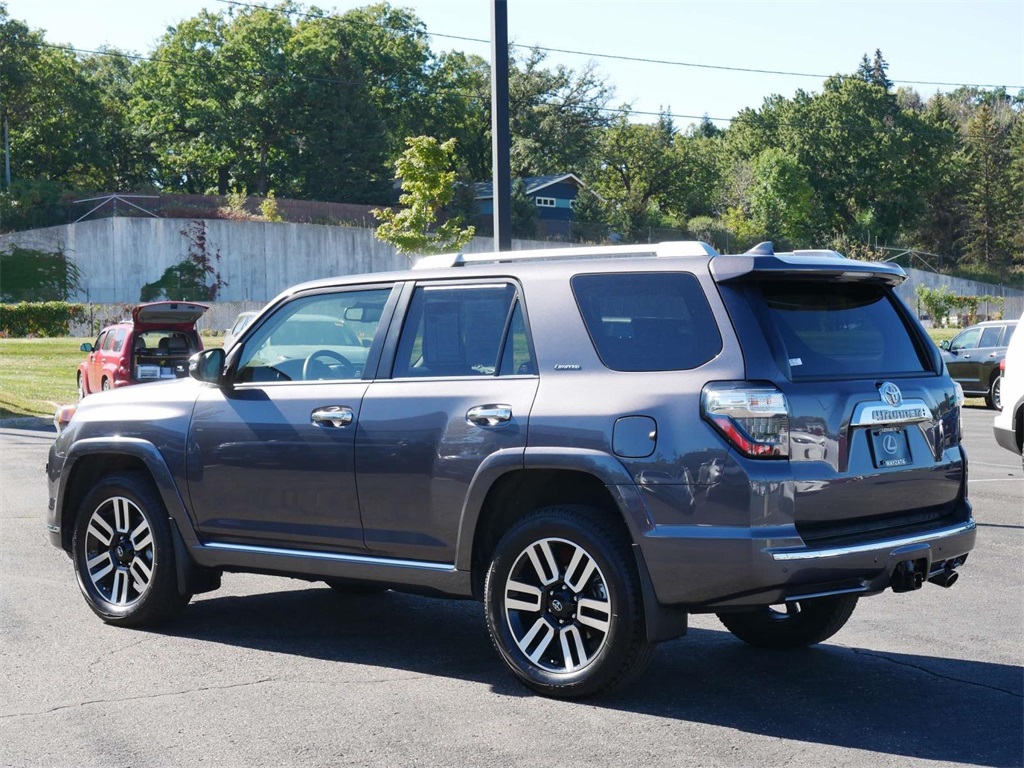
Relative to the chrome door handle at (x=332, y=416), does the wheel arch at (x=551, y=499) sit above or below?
below

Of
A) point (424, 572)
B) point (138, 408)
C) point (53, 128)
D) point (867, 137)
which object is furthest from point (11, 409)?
point (867, 137)

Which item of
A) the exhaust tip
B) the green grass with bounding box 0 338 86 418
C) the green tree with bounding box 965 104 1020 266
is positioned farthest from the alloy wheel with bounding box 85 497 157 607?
the green tree with bounding box 965 104 1020 266

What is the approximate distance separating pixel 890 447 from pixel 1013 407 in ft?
24.9

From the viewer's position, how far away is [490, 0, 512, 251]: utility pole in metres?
14.3

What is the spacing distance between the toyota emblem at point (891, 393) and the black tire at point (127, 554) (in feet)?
12.2

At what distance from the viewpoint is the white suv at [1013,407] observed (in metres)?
12.2

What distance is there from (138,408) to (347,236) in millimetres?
62665

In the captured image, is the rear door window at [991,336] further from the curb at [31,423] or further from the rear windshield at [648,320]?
the rear windshield at [648,320]

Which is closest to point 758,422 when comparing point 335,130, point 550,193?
point 335,130

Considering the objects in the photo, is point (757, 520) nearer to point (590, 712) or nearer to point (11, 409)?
point (590, 712)

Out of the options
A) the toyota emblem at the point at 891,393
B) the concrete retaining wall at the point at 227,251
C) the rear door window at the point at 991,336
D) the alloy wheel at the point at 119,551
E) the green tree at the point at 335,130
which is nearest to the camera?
the toyota emblem at the point at 891,393

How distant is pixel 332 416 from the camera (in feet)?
20.2

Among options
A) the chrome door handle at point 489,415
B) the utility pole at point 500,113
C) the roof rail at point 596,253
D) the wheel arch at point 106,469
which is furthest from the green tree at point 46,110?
the chrome door handle at point 489,415

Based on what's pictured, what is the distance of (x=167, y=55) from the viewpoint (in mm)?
82062
